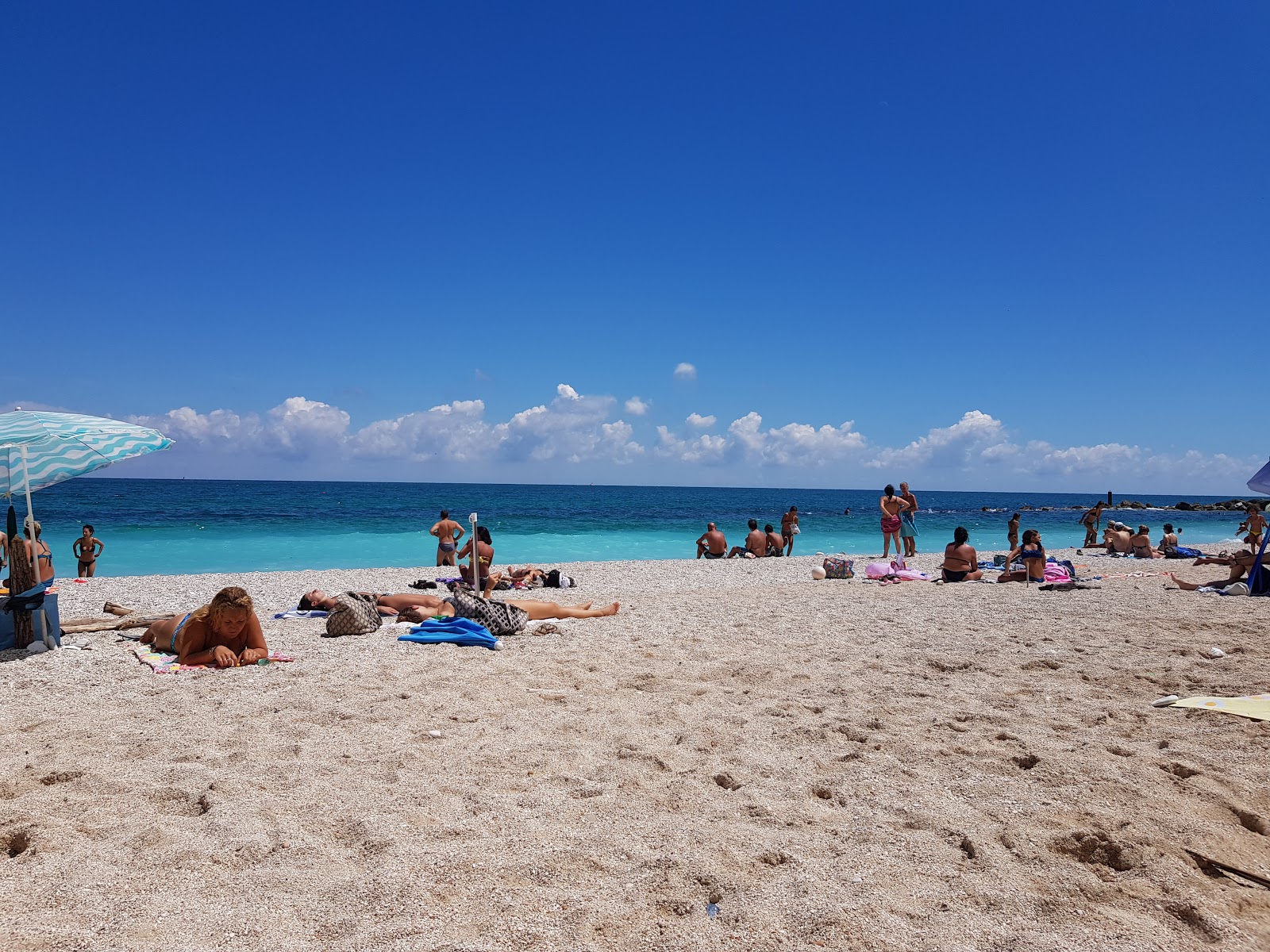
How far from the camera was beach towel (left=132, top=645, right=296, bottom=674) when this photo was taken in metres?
5.59

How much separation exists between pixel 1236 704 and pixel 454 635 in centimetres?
568

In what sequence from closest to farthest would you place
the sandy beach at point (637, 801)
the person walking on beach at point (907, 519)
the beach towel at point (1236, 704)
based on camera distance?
the sandy beach at point (637, 801)
the beach towel at point (1236, 704)
the person walking on beach at point (907, 519)

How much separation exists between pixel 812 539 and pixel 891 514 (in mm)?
13524

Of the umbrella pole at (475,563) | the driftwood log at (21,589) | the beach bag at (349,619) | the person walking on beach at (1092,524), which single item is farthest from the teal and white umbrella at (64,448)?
the person walking on beach at (1092,524)

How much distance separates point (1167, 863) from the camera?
8.60ft

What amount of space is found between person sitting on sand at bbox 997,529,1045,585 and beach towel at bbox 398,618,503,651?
8.78 meters

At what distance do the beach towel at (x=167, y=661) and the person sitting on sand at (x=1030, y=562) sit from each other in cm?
1046

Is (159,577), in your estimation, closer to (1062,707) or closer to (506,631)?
(506,631)

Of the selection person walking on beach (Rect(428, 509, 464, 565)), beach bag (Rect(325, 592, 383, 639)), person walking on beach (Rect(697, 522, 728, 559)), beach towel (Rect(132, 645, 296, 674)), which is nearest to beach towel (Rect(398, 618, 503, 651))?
beach bag (Rect(325, 592, 383, 639))

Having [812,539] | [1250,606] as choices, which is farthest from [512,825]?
[812,539]

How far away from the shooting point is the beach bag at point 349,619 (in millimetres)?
7156

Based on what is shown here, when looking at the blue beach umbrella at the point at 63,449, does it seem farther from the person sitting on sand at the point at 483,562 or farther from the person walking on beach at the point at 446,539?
the person walking on beach at the point at 446,539

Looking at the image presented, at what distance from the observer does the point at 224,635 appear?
5918 millimetres

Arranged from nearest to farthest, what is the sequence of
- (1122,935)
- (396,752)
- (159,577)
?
(1122,935) → (396,752) → (159,577)
